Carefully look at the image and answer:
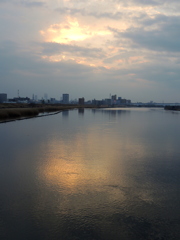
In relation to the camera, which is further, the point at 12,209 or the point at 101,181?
the point at 101,181

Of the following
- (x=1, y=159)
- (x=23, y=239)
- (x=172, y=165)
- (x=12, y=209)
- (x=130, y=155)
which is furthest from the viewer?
(x=130, y=155)

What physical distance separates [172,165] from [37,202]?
612cm

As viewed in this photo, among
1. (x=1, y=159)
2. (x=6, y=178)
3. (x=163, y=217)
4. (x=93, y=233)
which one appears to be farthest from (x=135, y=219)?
(x=1, y=159)

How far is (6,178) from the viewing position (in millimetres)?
7684

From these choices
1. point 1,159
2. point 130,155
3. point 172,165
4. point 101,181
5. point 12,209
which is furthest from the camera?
point 130,155

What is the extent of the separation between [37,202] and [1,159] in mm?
5191

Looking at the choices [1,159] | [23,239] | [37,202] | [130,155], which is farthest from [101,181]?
[1,159]

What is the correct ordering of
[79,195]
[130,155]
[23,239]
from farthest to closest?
1. [130,155]
2. [79,195]
3. [23,239]

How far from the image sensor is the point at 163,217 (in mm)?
5180

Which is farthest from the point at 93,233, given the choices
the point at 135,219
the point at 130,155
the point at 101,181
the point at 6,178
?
the point at 130,155

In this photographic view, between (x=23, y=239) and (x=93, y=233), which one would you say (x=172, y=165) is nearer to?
(x=93, y=233)

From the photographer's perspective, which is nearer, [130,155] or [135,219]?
[135,219]

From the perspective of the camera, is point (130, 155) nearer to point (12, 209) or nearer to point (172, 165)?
point (172, 165)

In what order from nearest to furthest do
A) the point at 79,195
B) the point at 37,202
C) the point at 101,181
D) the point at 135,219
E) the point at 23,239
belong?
the point at 23,239
the point at 135,219
the point at 37,202
the point at 79,195
the point at 101,181
